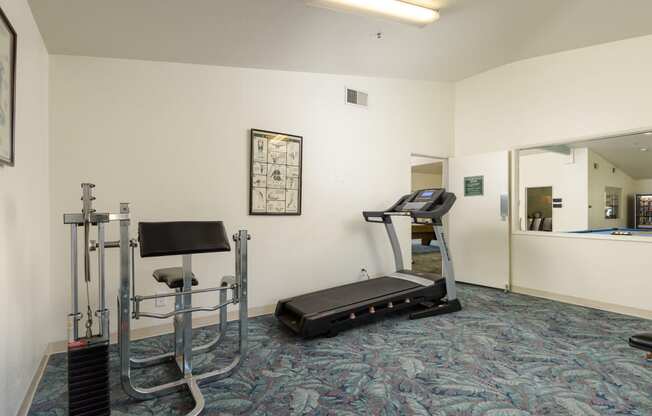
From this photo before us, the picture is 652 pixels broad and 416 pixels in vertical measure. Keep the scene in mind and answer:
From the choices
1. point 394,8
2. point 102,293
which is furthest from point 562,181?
point 102,293

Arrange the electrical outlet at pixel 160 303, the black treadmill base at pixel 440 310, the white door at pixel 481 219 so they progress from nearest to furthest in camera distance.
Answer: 1. the electrical outlet at pixel 160 303
2. the black treadmill base at pixel 440 310
3. the white door at pixel 481 219

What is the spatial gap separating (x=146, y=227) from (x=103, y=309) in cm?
53

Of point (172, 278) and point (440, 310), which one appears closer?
point (172, 278)

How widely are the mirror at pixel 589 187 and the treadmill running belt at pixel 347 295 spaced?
2284 mm

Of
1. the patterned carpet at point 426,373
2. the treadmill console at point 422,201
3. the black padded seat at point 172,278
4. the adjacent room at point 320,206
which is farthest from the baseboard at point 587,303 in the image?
the black padded seat at point 172,278

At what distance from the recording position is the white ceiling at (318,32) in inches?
97.3

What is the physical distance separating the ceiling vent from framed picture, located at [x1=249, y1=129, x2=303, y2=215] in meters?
0.94

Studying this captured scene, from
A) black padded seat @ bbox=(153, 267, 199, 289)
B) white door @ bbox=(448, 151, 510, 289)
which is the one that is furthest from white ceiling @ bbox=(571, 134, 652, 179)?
black padded seat @ bbox=(153, 267, 199, 289)

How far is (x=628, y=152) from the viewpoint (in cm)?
409

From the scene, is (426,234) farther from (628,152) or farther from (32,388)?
(32,388)

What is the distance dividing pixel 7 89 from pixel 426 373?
3106 mm

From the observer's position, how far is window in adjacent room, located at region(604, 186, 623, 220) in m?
4.32

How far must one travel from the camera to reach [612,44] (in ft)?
12.7

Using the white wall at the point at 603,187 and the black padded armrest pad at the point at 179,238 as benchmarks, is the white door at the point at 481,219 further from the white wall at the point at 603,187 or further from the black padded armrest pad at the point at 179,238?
the black padded armrest pad at the point at 179,238
